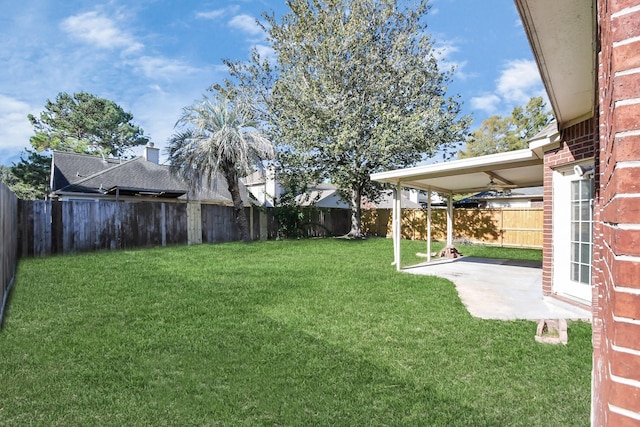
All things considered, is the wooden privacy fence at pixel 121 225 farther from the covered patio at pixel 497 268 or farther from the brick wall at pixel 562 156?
the brick wall at pixel 562 156

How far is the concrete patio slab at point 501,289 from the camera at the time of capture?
4770mm

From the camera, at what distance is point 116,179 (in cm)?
1627

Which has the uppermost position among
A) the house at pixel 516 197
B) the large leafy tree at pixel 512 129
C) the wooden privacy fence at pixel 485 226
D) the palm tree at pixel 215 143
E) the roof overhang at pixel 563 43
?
the large leafy tree at pixel 512 129

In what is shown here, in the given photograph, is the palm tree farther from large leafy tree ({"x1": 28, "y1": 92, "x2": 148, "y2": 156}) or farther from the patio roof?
large leafy tree ({"x1": 28, "y1": 92, "x2": 148, "y2": 156})

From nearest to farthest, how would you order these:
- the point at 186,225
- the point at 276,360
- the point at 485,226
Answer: the point at 276,360
the point at 186,225
the point at 485,226

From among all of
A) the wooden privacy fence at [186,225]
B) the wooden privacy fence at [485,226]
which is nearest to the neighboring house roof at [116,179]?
the wooden privacy fence at [186,225]

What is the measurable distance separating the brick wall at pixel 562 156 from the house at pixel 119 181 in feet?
40.1

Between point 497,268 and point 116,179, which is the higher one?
point 116,179

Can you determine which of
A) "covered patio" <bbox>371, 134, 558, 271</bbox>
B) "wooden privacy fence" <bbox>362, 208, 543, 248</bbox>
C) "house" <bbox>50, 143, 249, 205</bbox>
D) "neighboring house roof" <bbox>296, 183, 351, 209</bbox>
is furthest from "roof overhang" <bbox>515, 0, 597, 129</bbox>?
"neighboring house roof" <bbox>296, 183, 351, 209</bbox>

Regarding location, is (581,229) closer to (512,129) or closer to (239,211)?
(239,211)

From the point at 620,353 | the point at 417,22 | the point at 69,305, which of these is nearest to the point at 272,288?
the point at 69,305

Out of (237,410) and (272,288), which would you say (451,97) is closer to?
(272,288)

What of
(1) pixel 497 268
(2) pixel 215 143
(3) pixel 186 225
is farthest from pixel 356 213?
(1) pixel 497 268

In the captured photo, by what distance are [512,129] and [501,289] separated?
22.1 m
